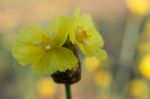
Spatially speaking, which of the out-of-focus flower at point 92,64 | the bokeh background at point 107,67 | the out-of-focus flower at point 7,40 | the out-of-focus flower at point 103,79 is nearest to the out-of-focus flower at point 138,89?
the bokeh background at point 107,67

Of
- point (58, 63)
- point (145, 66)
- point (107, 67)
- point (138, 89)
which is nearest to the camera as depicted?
point (58, 63)

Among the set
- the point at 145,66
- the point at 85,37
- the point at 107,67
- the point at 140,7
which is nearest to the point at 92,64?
the point at 107,67

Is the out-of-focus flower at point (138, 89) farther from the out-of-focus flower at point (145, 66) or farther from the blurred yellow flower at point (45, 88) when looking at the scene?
the blurred yellow flower at point (45, 88)

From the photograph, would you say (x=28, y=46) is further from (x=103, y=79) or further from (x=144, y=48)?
(x=144, y=48)

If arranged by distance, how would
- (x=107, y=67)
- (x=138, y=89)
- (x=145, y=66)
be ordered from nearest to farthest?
(x=138, y=89) < (x=145, y=66) < (x=107, y=67)

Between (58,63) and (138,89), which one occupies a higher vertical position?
(58,63)

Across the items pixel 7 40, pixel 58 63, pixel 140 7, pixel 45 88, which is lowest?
pixel 45 88

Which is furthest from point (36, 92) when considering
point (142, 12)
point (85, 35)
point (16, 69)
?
point (85, 35)
